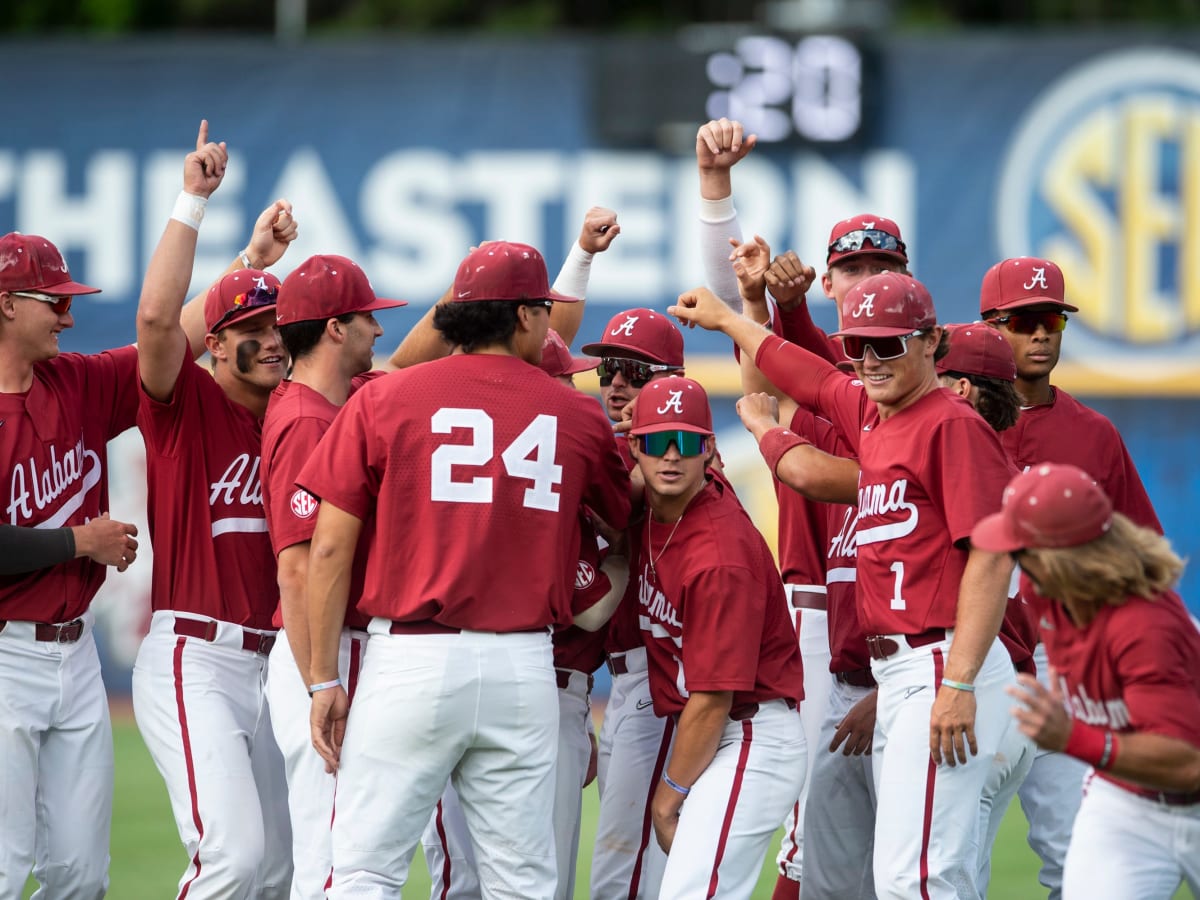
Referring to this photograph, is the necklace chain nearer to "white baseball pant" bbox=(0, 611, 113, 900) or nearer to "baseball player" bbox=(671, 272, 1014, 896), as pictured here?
"baseball player" bbox=(671, 272, 1014, 896)

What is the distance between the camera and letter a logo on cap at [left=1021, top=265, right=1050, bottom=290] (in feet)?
20.0

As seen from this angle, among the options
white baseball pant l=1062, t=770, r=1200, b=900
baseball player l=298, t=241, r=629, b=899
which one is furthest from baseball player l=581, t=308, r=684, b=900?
white baseball pant l=1062, t=770, r=1200, b=900

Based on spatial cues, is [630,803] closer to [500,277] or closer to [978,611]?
[978,611]

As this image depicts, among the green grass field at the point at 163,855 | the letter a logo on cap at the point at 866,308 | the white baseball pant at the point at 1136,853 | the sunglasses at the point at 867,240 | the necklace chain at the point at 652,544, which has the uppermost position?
the sunglasses at the point at 867,240

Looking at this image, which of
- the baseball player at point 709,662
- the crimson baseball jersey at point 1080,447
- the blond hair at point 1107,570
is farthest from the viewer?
the crimson baseball jersey at point 1080,447

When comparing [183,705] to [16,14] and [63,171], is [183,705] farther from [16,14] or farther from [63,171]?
[16,14]

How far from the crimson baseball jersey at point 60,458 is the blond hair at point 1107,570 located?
3275 millimetres

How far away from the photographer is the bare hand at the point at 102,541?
541 cm

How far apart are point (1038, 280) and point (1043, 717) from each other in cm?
256

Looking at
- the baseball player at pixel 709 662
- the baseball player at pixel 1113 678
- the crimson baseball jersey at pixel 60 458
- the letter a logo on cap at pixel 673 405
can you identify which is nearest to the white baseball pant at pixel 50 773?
the crimson baseball jersey at pixel 60 458

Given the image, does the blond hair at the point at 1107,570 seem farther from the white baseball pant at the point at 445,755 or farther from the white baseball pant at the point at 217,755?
the white baseball pant at the point at 217,755

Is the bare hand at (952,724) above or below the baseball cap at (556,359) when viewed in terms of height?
below

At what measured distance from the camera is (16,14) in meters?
19.2

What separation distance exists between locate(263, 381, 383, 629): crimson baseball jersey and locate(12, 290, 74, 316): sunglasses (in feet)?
3.41
